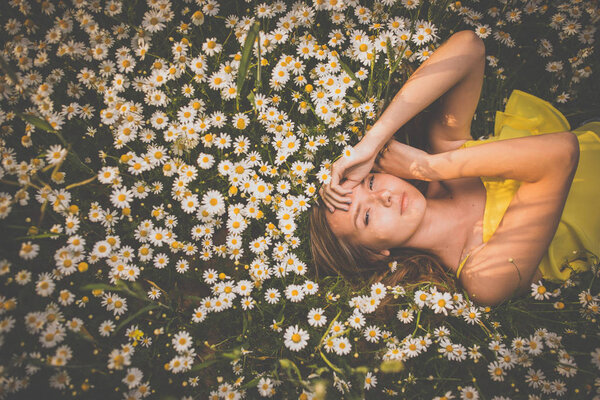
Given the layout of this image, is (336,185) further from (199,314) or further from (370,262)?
(199,314)

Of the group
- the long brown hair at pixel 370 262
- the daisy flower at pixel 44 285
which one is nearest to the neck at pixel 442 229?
the long brown hair at pixel 370 262

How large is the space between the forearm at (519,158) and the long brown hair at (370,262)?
0.62 meters

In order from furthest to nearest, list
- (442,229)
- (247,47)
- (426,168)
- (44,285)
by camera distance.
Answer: (442,229) → (426,168) → (44,285) → (247,47)

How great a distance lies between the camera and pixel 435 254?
263 cm

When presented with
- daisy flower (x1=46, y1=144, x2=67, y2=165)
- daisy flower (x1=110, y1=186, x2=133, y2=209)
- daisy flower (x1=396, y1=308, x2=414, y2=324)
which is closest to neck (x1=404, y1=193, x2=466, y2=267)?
daisy flower (x1=396, y1=308, x2=414, y2=324)

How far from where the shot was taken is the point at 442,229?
2504 mm

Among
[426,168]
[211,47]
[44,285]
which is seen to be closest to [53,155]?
[44,285]

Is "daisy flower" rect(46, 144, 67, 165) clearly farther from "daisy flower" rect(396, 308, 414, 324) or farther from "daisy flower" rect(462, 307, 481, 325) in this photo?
"daisy flower" rect(462, 307, 481, 325)

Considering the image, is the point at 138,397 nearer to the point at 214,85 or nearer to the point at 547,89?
the point at 214,85

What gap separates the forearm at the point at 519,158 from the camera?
2057 mm

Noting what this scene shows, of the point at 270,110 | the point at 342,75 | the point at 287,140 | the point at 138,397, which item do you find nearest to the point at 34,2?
the point at 270,110

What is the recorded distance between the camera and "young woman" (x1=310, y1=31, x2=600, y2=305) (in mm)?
2129

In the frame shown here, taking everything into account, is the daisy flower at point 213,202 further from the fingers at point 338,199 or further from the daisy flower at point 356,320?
the daisy flower at point 356,320

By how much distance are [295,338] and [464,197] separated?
160cm
